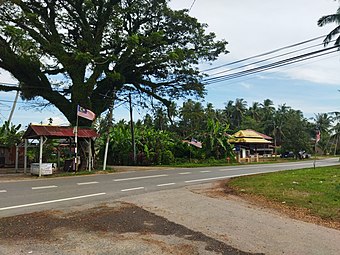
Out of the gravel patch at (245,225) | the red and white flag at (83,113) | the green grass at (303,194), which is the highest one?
the red and white flag at (83,113)

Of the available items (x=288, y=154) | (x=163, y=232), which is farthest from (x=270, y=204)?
(x=288, y=154)

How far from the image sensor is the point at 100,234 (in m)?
5.70

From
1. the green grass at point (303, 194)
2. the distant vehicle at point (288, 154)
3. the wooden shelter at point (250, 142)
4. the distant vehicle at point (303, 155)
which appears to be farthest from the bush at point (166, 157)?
the distant vehicle at point (288, 154)

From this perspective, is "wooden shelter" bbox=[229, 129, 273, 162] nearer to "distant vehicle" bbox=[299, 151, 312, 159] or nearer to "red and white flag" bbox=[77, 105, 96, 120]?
"distant vehicle" bbox=[299, 151, 312, 159]

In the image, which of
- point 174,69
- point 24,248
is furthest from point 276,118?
point 24,248

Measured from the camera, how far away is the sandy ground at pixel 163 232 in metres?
4.93

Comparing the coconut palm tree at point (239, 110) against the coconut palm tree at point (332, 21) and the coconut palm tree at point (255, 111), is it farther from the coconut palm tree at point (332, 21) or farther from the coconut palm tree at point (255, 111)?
the coconut palm tree at point (332, 21)

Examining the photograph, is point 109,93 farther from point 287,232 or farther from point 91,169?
point 287,232

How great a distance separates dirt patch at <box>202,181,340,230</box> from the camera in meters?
6.84

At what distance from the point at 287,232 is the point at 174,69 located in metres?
18.6

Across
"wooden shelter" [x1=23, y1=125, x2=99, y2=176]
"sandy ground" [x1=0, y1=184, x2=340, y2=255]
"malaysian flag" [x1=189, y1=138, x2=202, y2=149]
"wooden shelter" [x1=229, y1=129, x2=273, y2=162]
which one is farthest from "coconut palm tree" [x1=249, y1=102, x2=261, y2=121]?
"sandy ground" [x1=0, y1=184, x2=340, y2=255]

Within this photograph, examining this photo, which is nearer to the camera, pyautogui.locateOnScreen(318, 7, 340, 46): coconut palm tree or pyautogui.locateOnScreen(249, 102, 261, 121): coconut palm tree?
pyautogui.locateOnScreen(318, 7, 340, 46): coconut palm tree

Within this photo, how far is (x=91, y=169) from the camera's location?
21.0 m

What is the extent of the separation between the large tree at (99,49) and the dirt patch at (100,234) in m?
12.5
